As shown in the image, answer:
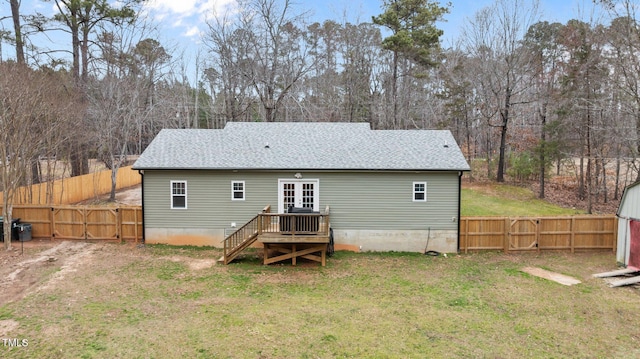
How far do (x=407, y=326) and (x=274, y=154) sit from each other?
8.86m

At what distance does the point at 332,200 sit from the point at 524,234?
24.6 feet

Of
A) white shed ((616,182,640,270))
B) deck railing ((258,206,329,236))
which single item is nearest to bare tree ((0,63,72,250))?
deck railing ((258,206,329,236))

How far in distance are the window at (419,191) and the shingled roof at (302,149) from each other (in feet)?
2.38

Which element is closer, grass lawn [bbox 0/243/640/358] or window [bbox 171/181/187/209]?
grass lawn [bbox 0/243/640/358]

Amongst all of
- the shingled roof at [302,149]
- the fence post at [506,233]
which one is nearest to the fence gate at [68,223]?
the shingled roof at [302,149]

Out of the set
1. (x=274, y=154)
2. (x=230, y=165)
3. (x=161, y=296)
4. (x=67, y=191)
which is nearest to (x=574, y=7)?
(x=274, y=154)

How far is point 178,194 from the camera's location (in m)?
14.8

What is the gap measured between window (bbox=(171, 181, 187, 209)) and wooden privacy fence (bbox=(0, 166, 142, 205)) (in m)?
5.46

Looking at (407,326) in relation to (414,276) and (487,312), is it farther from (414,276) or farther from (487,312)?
(414,276)

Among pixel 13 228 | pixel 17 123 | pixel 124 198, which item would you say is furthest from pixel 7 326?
pixel 124 198

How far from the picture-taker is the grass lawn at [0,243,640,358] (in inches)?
298

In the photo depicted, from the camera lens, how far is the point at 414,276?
12125 mm

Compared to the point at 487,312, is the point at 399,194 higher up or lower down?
higher up

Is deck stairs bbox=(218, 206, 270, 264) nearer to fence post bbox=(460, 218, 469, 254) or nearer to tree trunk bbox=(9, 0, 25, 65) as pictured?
fence post bbox=(460, 218, 469, 254)
